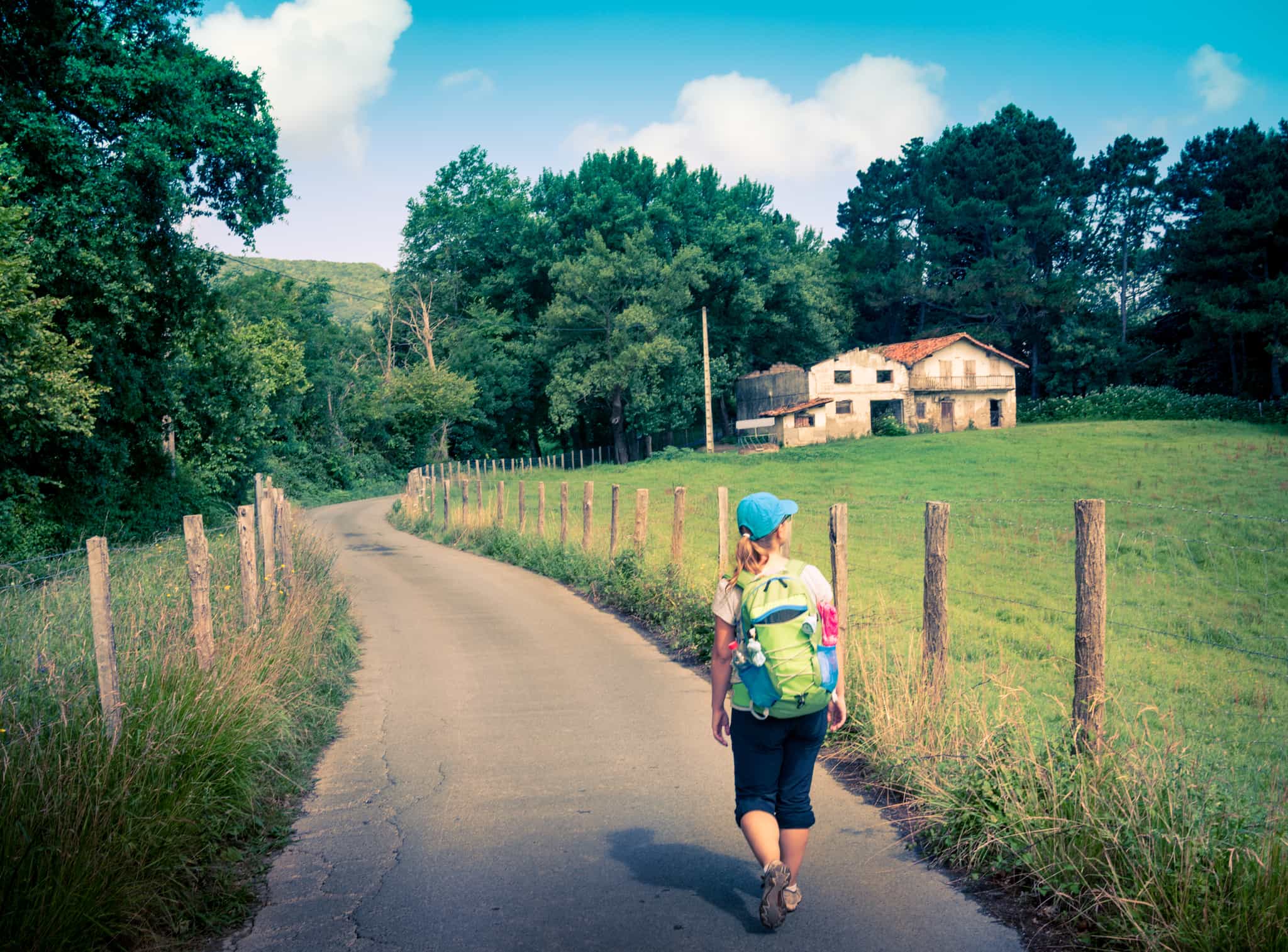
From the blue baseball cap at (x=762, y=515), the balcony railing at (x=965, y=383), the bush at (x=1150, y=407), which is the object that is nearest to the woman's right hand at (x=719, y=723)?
the blue baseball cap at (x=762, y=515)

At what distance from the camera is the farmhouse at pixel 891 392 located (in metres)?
61.8

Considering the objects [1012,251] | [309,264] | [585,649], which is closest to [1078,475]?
[585,649]

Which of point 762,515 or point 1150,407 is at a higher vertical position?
point 1150,407

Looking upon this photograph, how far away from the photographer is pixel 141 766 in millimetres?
4941

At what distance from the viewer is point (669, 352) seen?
58.2m

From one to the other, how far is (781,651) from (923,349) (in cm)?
6450

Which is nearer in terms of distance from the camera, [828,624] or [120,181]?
[828,624]

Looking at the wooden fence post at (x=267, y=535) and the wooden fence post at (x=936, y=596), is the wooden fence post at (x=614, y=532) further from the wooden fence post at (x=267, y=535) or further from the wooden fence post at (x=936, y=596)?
the wooden fence post at (x=936, y=596)

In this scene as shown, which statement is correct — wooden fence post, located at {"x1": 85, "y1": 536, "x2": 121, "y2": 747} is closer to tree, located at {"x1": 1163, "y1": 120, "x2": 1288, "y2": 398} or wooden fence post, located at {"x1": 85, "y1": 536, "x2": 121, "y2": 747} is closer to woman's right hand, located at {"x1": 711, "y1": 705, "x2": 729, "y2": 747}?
woman's right hand, located at {"x1": 711, "y1": 705, "x2": 729, "y2": 747}

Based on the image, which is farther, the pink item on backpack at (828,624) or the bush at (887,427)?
the bush at (887,427)

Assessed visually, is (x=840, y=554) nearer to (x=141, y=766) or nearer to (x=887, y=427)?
(x=141, y=766)

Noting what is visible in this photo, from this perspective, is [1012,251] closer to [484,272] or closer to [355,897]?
[484,272]

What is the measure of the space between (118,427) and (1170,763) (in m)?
26.7

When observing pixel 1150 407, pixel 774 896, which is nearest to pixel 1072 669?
pixel 774 896
